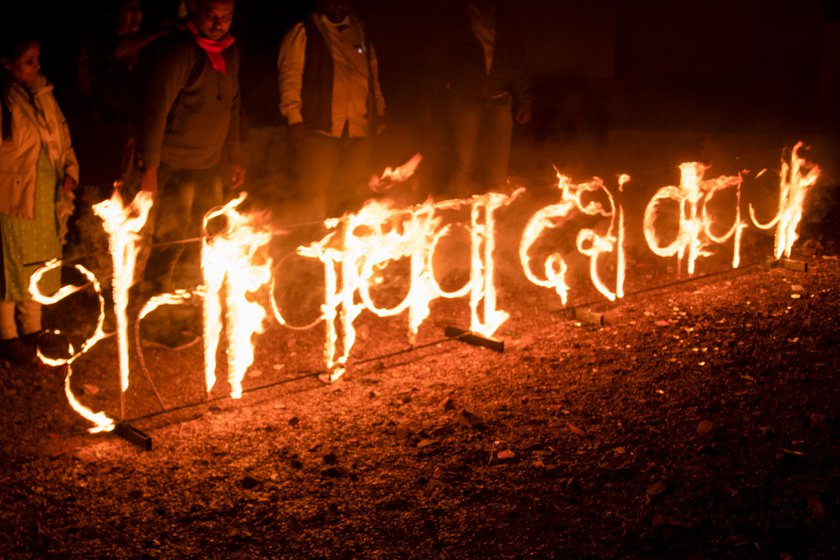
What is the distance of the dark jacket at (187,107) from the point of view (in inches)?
247

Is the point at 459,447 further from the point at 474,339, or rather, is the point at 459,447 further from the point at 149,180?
the point at 149,180

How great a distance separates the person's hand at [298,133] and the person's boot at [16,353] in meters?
2.74

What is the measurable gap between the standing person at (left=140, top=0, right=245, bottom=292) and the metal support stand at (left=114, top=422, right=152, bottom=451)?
1574 millimetres

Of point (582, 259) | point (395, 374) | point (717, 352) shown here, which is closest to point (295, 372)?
point (395, 374)

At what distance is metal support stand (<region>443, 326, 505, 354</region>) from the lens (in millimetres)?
6648

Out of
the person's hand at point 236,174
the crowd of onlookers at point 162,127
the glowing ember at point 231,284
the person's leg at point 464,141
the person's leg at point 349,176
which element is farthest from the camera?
the person's leg at point 464,141

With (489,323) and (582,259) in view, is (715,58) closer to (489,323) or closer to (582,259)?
(582,259)

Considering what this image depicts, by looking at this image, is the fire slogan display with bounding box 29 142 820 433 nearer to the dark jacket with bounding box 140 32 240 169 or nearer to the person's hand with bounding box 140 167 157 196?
the person's hand with bounding box 140 167 157 196

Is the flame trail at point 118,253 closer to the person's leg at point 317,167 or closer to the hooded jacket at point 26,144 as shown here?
the hooded jacket at point 26,144

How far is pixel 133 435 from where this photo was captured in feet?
16.9

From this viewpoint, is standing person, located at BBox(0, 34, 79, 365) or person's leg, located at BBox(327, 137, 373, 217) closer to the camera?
standing person, located at BBox(0, 34, 79, 365)

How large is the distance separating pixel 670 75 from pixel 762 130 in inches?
62.8

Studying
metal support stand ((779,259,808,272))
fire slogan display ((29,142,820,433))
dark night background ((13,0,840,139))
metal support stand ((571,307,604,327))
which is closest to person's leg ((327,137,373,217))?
fire slogan display ((29,142,820,433))

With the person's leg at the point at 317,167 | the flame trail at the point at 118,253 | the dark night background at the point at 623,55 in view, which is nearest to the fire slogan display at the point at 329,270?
the flame trail at the point at 118,253
